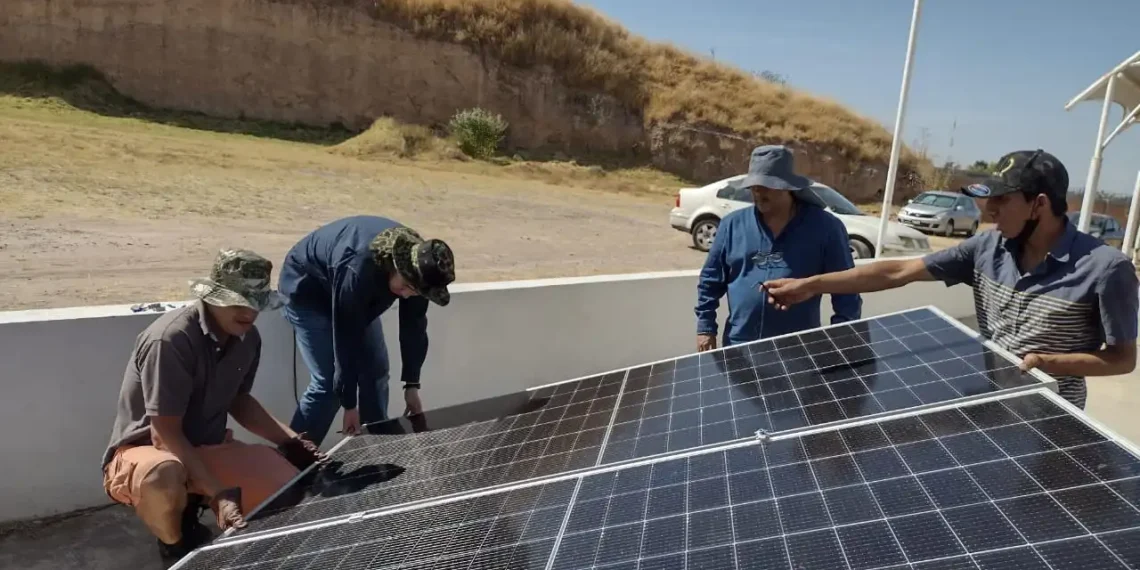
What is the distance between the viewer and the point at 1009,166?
9.77 feet

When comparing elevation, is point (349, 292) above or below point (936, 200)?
below

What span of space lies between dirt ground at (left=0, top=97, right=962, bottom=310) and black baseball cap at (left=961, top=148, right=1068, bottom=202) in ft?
30.3

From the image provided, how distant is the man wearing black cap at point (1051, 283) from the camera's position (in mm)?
2867

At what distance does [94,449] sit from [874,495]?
435cm

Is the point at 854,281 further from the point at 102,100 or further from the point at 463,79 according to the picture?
the point at 463,79

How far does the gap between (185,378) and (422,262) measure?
3.78ft

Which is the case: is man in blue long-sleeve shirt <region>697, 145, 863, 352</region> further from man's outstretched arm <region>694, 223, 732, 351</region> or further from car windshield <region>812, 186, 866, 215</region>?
car windshield <region>812, 186, 866, 215</region>

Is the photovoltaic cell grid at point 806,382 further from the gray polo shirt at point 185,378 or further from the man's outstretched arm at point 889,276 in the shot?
the gray polo shirt at point 185,378

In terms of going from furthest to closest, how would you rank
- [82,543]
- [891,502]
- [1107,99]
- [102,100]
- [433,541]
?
[102,100] → [1107,99] → [82,543] → [433,541] → [891,502]

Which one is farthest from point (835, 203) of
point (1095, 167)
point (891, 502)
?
point (891, 502)

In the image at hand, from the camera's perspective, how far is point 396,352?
5680 millimetres

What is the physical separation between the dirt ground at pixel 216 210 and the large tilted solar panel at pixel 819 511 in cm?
810

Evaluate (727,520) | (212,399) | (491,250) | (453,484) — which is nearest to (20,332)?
(212,399)

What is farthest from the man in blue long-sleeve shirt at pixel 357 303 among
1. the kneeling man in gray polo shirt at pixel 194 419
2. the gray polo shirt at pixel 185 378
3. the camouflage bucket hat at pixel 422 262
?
the gray polo shirt at pixel 185 378
